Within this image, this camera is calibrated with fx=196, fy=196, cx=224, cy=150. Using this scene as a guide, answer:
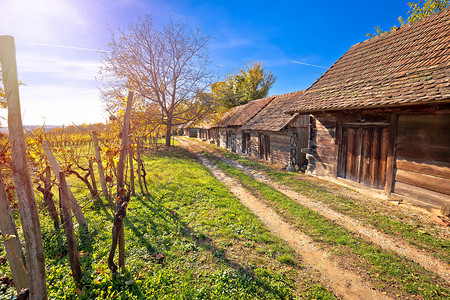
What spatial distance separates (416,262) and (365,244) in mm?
827

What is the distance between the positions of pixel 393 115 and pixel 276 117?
814cm

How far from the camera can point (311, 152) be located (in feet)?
33.1

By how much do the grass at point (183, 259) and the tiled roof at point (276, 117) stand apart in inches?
314

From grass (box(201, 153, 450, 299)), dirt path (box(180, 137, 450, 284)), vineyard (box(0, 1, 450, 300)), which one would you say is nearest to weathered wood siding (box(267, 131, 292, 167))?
vineyard (box(0, 1, 450, 300))

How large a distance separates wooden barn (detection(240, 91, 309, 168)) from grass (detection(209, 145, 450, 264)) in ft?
12.0

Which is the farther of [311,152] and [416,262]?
[311,152]

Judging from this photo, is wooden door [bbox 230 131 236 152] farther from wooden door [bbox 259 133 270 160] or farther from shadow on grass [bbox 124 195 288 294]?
shadow on grass [bbox 124 195 288 294]

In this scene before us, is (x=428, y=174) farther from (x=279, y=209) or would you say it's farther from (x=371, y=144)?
(x=279, y=209)

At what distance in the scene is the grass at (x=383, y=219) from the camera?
4336 millimetres

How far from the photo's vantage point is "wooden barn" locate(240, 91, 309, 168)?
467 inches

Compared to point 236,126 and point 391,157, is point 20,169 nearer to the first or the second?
point 391,157

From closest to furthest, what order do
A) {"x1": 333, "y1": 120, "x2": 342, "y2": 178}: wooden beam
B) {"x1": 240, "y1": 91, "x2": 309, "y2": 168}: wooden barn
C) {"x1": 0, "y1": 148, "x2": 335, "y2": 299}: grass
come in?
{"x1": 0, "y1": 148, "x2": 335, "y2": 299}: grass < {"x1": 333, "y1": 120, "x2": 342, "y2": 178}: wooden beam < {"x1": 240, "y1": 91, "x2": 309, "y2": 168}: wooden barn

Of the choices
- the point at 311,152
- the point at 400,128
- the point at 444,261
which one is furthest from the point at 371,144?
the point at 444,261

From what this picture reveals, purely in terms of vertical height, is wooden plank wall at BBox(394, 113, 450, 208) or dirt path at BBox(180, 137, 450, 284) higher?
wooden plank wall at BBox(394, 113, 450, 208)
